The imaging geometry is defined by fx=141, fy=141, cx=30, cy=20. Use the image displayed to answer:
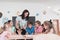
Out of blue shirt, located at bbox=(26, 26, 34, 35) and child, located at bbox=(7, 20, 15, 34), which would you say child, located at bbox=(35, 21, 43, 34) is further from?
child, located at bbox=(7, 20, 15, 34)

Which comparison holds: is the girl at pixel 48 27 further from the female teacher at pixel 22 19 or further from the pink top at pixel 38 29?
the female teacher at pixel 22 19

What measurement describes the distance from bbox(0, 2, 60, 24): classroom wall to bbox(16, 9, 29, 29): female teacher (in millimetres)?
38

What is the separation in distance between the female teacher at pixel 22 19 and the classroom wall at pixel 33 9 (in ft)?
0.12

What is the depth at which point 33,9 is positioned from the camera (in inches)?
58.3

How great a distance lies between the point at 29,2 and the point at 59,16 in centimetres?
35

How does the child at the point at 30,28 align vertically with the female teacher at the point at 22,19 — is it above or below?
below

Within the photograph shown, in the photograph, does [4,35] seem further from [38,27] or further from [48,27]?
[48,27]

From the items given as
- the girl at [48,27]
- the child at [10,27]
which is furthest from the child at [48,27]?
the child at [10,27]

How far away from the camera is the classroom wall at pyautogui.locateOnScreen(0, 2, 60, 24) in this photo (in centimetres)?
146

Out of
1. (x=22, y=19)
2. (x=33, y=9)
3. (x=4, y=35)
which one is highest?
(x=33, y=9)

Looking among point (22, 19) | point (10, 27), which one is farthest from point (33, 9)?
point (10, 27)

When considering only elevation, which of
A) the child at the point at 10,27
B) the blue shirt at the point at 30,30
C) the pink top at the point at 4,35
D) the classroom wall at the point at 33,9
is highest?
the classroom wall at the point at 33,9

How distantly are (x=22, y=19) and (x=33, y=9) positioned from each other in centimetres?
16

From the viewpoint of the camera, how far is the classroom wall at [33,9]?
4.79ft
